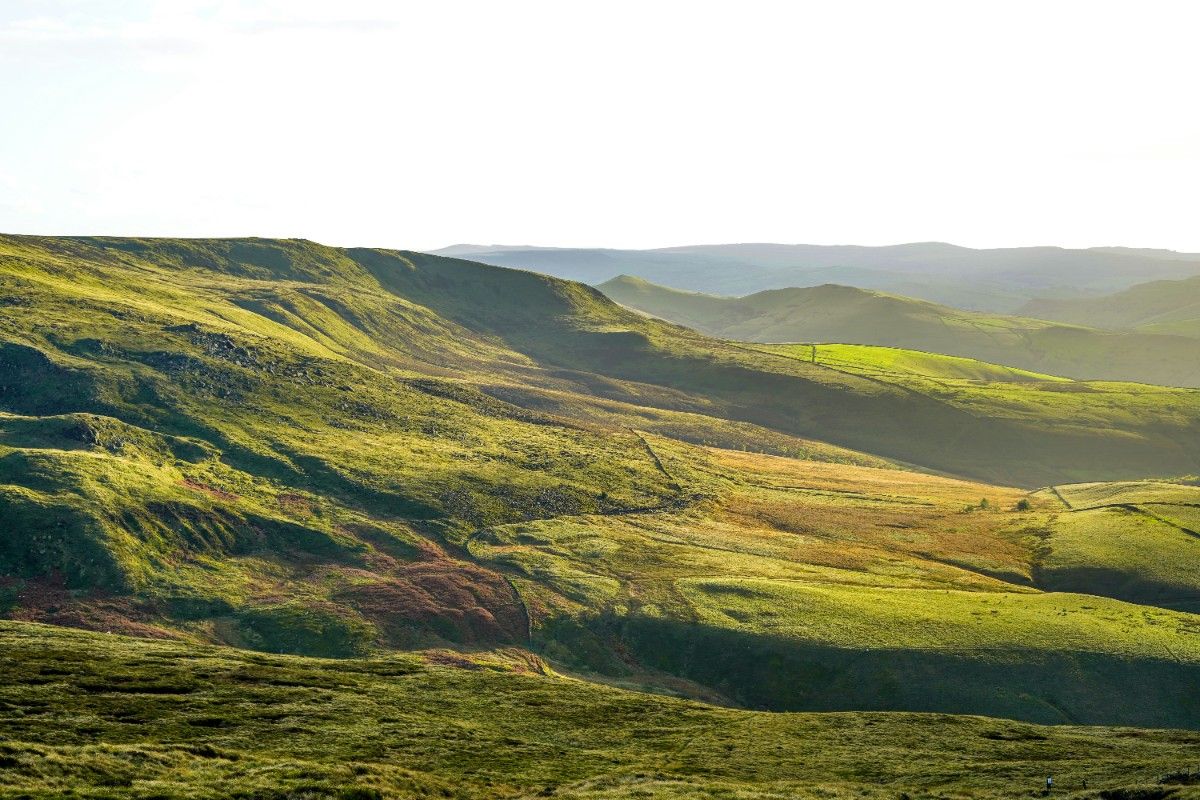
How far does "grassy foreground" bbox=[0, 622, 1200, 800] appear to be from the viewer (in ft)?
170

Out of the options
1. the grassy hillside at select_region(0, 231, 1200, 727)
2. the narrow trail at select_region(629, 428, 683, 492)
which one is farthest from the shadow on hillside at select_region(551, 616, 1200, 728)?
the narrow trail at select_region(629, 428, 683, 492)

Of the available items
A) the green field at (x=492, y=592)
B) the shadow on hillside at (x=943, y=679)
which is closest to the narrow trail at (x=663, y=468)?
the green field at (x=492, y=592)

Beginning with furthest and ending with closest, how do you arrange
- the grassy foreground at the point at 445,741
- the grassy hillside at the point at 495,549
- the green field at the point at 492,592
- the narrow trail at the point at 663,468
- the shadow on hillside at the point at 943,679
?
the narrow trail at the point at 663,468 < the grassy hillside at the point at 495,549 < the shadow on hillside at the point at 943,679 < the green field at the point at 492,592 < the grassy foreground at the point at 445,741

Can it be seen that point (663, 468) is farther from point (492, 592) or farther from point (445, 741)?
point (445, 741)

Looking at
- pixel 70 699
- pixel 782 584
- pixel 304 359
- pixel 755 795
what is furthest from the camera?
pixel 304 359

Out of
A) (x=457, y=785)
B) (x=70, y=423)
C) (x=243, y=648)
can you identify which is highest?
(x=70, y=423)

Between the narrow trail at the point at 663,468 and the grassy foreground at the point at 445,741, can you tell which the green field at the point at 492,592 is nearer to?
the grassy foreground at the point at 445,741

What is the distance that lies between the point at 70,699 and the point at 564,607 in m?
58.8

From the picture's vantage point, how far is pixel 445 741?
6444cm

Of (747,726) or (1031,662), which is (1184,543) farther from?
(747,726)

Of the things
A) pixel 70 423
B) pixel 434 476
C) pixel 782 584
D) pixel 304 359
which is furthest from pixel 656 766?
pixel 304 359

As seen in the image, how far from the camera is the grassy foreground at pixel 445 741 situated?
51.7 metres

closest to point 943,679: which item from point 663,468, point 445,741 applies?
point 445,741

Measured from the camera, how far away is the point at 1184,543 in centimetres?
13500
